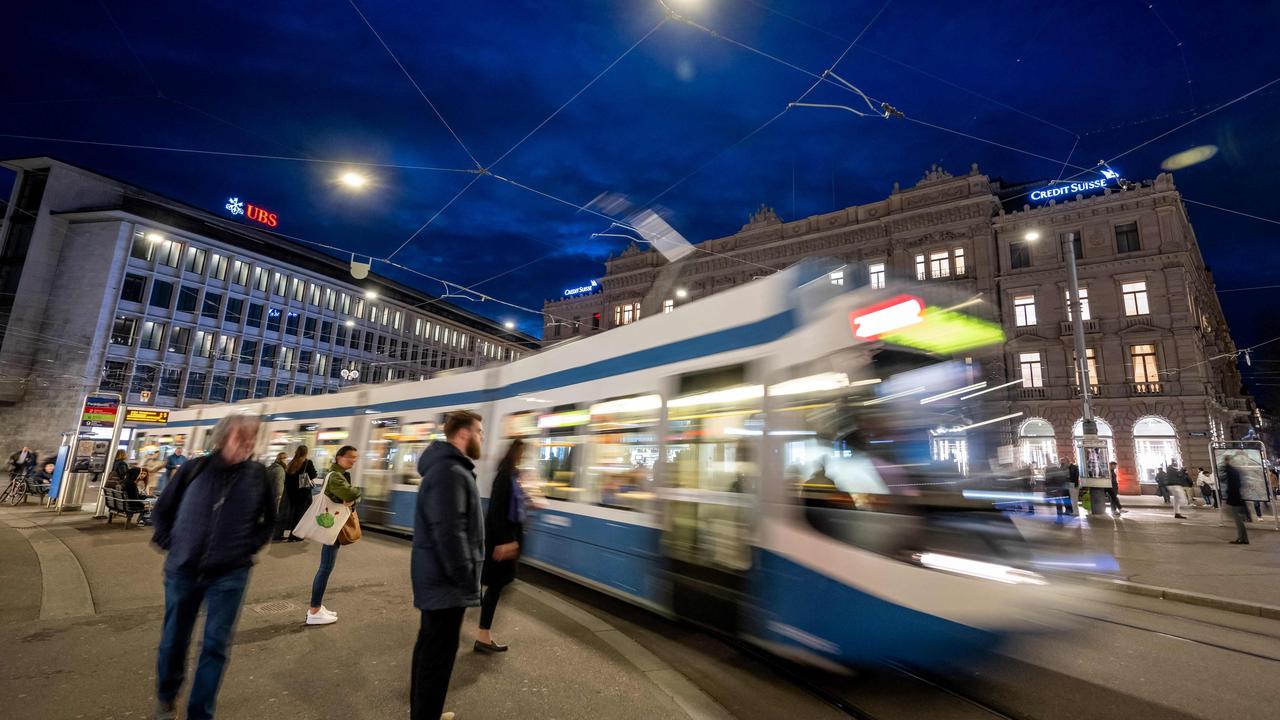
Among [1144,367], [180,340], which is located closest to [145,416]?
[180,340]

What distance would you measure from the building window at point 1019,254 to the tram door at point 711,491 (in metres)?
34.1

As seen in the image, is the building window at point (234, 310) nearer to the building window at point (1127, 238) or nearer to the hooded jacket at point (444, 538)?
the hooded jacket at point (444, 538)

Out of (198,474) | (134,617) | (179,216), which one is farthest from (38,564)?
(179,216)

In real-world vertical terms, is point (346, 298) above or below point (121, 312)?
above

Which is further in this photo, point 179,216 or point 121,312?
point 179,216

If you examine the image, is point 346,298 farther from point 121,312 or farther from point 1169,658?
point 1169,658

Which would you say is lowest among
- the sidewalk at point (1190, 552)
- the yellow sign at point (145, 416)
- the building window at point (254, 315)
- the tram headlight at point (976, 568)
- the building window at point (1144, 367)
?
the sidewalk at point (1190, 552)

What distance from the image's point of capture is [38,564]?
25.9 ft

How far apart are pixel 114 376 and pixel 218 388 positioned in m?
7.03

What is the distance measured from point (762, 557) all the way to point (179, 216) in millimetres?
58619

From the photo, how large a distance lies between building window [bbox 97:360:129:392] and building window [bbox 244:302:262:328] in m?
9.38

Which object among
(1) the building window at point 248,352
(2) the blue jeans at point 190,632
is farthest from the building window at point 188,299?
(2) the blue jeans at point 190,632

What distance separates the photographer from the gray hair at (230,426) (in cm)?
347

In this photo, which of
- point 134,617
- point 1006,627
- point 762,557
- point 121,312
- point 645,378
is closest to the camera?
point 1006,627
